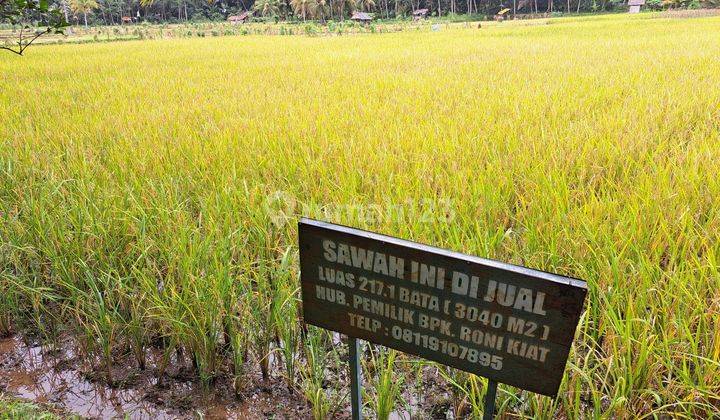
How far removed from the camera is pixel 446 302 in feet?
2.59

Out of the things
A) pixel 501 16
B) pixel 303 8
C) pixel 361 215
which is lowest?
pixel 361 215

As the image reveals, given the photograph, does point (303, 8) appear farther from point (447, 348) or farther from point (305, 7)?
point (447, 348)

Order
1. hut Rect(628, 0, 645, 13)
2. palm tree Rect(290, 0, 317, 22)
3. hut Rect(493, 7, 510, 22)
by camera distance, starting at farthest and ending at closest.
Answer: palm tree Rect(290, 0, 317, 22) → hut Rect(628, 0, 645, 13) → hut Rect(493, 7, 510, 22)

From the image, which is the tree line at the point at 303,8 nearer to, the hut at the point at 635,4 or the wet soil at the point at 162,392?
the hut at the point at 635,4

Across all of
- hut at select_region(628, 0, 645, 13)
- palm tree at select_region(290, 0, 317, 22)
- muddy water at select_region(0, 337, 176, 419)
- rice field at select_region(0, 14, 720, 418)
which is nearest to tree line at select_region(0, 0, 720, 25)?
palm tree at select_region(290, 0, 317, 22)

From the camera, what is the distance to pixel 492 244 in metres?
1.55

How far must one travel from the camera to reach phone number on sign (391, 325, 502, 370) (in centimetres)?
80

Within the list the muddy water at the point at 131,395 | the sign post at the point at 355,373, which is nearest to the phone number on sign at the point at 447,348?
the sign post at the point at 355,373

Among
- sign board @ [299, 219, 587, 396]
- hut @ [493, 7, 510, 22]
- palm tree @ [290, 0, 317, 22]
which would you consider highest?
palm tree @ [290, 0, 317, 22]

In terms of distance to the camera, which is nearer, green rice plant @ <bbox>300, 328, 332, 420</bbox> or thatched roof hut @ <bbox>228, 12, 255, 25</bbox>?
green rice plant @ <bbox>300, 328, 332, 420</bbox>

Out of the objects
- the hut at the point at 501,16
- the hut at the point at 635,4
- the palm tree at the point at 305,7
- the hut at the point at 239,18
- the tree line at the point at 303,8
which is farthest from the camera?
the hut at the point at 239,18

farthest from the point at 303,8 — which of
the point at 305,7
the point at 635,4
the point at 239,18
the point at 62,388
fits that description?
the point at 62,388

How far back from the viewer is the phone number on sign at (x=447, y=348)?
0.80 meters

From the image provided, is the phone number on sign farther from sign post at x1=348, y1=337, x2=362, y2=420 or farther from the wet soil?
the wet soil
